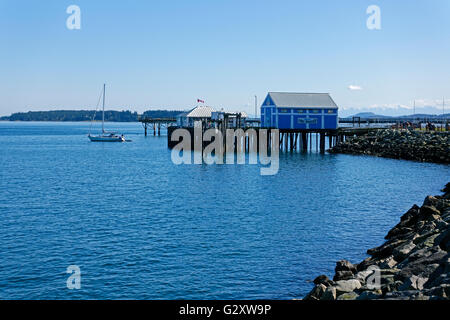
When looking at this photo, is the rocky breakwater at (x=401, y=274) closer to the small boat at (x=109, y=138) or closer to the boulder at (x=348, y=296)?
the boulder at (x=348, y=296)

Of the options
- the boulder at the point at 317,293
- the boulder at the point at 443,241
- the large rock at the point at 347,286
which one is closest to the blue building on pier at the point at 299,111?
the boulder at the point at 443,241

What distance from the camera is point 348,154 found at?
242ft

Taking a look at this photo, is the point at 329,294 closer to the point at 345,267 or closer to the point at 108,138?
the point at 345,267

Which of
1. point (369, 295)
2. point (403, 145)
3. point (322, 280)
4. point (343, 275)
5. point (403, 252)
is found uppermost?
point (403, 145)

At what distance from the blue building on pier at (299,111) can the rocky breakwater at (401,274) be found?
2070 inches

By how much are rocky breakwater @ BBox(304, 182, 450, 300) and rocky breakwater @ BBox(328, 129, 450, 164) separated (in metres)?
42.8

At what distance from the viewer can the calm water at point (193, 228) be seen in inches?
716

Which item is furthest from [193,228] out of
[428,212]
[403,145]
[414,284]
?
[403,145]

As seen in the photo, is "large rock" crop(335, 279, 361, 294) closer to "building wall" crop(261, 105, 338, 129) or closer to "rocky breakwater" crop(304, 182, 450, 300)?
"rocky breakwater" crop(304, 182, 450, 300)

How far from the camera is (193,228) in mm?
26281

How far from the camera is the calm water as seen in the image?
18.2 meters

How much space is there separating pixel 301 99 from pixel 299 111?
2834mm
